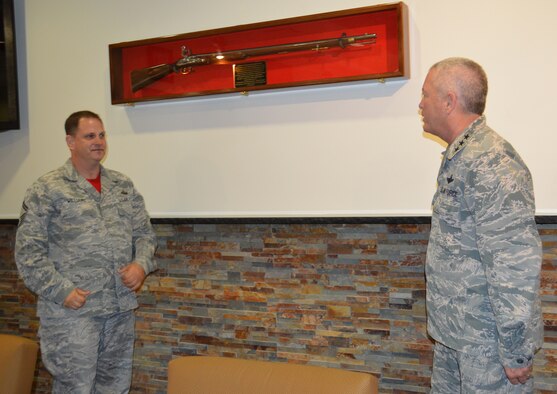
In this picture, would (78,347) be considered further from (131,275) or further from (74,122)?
(74,122)

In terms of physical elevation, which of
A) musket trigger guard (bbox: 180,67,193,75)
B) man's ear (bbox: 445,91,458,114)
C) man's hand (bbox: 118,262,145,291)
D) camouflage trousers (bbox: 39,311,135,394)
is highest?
musket trigger guard (bbox: 180,67,193,75)

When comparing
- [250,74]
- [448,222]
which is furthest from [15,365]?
[250,74]

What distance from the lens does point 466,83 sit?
82.6 inches

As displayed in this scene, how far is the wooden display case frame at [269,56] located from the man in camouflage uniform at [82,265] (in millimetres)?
526

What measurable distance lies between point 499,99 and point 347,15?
75cm

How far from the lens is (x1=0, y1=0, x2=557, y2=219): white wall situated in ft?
8.65

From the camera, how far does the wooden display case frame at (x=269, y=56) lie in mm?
2811

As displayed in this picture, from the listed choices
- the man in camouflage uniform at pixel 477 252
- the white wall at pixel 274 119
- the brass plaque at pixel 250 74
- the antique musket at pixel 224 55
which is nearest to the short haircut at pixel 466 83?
the man in camouflage uniform at pixel 477 252

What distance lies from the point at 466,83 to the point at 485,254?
0.57m

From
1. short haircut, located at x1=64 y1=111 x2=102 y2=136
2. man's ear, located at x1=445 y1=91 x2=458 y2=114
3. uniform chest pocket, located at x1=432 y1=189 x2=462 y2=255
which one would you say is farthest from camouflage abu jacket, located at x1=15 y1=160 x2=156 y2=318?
man's ear, located at x1=445 y1=91 x2=458 y2=114

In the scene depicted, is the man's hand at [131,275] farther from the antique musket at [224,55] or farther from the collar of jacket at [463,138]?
the collar of jacket at [463,138]

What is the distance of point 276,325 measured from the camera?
3.15m

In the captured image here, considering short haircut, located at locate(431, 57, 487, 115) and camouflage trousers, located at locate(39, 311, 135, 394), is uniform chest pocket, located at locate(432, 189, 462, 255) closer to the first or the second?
short haircut, located at locate(431, 57, 487, 115)

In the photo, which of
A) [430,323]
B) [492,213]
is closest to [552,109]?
[492,213]
